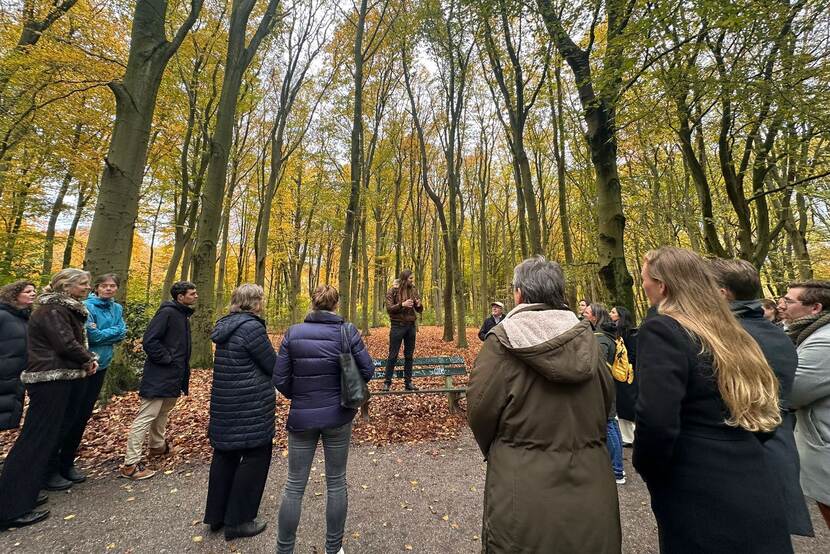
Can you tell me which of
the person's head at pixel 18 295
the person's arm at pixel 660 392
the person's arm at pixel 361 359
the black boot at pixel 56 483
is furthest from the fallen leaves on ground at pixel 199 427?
the person's arm at pixel 660 392

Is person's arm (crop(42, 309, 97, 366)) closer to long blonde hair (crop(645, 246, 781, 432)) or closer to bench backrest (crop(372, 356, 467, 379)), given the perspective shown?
bench backrest (crop(372, 356, 467, 379))

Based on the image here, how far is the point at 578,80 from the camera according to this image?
6125mm

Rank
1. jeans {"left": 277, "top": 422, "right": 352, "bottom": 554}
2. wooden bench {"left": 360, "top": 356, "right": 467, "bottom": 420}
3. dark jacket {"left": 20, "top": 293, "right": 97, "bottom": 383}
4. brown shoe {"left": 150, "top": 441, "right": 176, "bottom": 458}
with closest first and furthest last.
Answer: jeans {"left": 277, "top": 422, "right": 352, "bottom": 554} → dark jacket {"left": 20, "top": 293, "right": 97, "bottom": 383} → brown shoe {"left": 150, "top": 441, "right": 176, "bottom": 458} → wooden bench {"left": 360, "top": 356, "right": 467, "bottom": 420}

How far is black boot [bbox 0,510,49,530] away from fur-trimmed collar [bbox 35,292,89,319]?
1.85 metres

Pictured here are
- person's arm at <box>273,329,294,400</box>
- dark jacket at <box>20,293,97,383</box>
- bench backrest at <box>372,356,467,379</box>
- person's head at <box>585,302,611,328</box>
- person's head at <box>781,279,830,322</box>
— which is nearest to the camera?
person's arm at <box>273,329,294,400</box>

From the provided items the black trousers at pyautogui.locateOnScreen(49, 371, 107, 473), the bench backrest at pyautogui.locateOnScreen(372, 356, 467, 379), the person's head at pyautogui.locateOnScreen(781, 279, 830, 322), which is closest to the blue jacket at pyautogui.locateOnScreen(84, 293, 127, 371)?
the black trousers at pyautogui.locateOnScreen(49, 371, 107, 473)

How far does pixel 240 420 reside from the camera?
283 cm

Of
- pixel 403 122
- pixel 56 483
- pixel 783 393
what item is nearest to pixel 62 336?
pixel 56 483

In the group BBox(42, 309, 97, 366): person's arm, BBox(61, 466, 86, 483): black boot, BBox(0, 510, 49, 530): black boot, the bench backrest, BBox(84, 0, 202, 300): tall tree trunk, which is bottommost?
BBox(0, 510, 49, 530): black boot

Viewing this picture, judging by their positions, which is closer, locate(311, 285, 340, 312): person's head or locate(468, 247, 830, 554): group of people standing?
locate(468, 247, 830, 554): group of people standing

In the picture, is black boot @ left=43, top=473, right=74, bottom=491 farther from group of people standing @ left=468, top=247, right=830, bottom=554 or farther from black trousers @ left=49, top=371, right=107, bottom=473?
group of people standing @ left=468, top=247, right=830, bottom=554

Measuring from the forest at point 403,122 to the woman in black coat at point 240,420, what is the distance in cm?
374

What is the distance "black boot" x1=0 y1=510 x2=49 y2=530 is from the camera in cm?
293

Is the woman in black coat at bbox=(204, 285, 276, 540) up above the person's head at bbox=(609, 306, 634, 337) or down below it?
below
